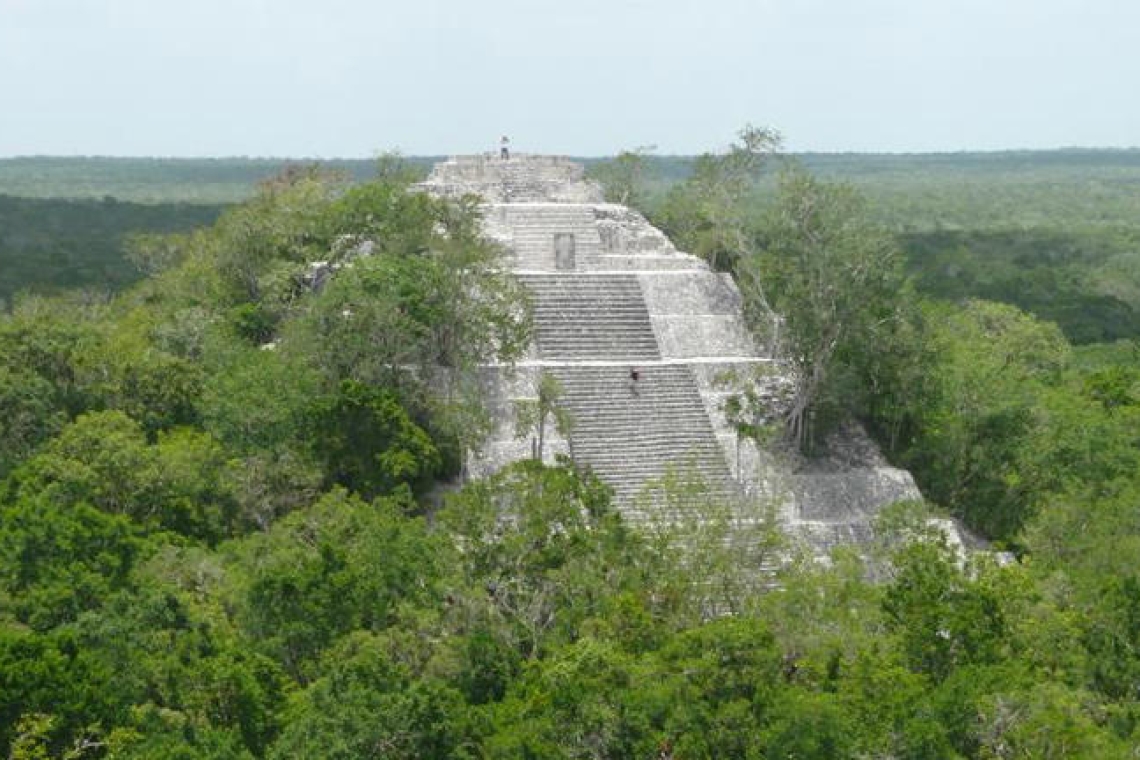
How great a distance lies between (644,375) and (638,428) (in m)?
1.29

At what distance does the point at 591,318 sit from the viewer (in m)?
24.1

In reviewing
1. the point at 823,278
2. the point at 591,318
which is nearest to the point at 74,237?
the point at 591,318

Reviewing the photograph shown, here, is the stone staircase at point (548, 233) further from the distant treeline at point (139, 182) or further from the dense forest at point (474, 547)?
the distant treeline at point (139, 182)

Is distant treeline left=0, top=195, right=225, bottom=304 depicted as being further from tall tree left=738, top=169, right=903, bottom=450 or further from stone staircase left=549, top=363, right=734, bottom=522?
tall tree left=738, top=169, right=903, bottom=450

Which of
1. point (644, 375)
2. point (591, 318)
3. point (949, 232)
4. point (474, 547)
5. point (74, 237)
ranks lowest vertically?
point (949, 232)

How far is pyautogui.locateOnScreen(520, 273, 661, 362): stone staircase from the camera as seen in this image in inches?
925

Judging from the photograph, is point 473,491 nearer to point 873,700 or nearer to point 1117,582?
point 873,700

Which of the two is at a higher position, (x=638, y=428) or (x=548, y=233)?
(x=548, y=233)

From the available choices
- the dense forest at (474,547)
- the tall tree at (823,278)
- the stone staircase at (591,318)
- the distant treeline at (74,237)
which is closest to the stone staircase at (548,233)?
the stone staircase at (591,318)

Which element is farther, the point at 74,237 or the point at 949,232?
the point at 949,232

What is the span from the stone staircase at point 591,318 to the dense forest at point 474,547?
2.92ft

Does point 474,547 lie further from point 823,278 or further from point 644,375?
point 823,278

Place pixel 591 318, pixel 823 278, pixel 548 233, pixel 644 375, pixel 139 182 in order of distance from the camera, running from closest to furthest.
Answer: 1. pixel 823 278
2. pixel 644 375
3. pixel 591 318
4. pixel 548 233
5. pixel 139 182

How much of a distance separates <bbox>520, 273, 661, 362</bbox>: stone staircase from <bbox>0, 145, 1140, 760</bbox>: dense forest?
35.1 inches
